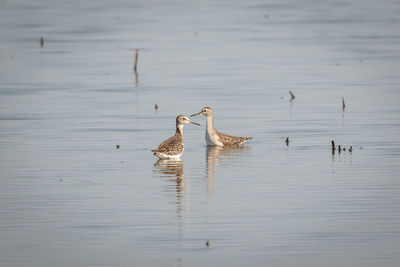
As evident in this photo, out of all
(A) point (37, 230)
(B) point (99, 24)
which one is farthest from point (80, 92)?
(B) point (99, 24)

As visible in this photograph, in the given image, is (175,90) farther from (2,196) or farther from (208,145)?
(2,196)

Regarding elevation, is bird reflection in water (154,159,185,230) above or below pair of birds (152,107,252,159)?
below

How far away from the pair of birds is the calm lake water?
32 centimetres

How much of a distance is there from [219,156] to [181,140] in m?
0.91

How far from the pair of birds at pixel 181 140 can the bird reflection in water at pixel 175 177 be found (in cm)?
19

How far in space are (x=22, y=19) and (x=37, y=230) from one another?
4422cm

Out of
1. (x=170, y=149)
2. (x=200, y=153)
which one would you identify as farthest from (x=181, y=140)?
(x=170, y=149)

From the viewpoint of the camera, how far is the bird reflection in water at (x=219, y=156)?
17.4m

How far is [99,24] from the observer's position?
54125 millimetres

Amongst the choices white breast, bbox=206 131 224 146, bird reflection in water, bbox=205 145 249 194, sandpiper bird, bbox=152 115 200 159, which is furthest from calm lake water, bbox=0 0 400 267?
white breast, bbox=206 131 224 146

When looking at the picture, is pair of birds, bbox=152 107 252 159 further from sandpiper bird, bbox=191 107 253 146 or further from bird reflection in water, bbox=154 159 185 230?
bird reflection in water, bbox=154 159 185 230

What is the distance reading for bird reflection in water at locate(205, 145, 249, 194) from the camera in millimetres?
17375

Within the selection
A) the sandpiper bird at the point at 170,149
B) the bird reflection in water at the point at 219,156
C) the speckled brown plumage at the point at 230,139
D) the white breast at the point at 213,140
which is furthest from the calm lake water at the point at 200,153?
the white breast at the point at 213,140

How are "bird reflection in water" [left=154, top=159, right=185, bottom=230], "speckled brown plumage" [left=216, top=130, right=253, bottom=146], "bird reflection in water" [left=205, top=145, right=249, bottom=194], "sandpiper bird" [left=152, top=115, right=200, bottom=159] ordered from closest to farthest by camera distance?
1. "bird reflection in water" [left=154, top=159, right=185, bottom=230]
2. "bird reflection in water" [left=205, top=145, right=249, bottom=194]
3. "sandpiper bird" [left=152, top=115, right=200, bottom=159]
4. "speckled brown plumage" [left=216, top=130, right=253, bottom=146]
